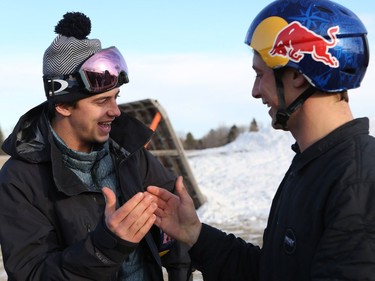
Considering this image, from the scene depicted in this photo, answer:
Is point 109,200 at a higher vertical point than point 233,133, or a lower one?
higher

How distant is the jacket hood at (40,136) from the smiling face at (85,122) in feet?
0.37

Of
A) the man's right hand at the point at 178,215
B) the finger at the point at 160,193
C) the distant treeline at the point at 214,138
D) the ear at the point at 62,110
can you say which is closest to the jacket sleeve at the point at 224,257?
the man's right hand at the point at 178,215

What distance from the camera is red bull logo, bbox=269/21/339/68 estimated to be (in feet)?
6.94

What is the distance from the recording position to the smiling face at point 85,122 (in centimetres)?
312

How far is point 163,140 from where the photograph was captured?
37.3 ft

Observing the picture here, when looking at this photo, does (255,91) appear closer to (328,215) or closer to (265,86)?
(265,86)

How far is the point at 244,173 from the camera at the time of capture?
678 inches

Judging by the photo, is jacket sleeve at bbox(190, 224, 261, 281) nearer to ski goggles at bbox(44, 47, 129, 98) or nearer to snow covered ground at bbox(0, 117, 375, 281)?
ski goggles at bbox(44, 47, 129, 98)

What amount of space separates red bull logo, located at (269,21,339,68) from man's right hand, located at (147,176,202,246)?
0.92m

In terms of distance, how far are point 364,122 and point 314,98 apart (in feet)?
0.70

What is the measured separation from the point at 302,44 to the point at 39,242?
1.59 meters

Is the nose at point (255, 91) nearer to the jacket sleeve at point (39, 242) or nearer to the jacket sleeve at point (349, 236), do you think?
the jacket sleeve at point (349, 236)

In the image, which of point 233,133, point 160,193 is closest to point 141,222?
point 160,193

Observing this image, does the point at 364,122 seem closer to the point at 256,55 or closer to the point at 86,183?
the point at 256,55
